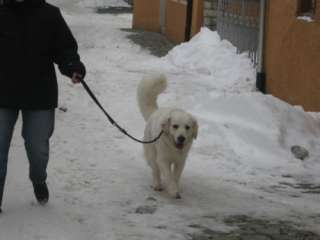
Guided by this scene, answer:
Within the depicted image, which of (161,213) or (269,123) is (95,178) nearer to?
(161,213)

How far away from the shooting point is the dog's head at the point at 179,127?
241 inches

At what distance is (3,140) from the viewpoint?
16.8 feet

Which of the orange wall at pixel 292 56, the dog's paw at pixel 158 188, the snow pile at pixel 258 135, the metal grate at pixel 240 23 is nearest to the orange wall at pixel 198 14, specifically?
the metal grate at pixel 240 23

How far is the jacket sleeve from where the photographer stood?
5152 mm

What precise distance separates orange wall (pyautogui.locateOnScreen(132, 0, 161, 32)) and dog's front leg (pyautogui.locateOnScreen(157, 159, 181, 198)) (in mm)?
15245

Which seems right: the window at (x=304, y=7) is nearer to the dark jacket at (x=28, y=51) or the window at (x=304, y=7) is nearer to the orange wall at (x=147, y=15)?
the dark jacket at (x=28, y=51)

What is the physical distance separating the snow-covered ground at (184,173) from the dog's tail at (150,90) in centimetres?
67

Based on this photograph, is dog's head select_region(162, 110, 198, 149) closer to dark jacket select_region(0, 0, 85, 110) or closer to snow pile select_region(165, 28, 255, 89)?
dark jacket select_region(0, 0, 85, 110)

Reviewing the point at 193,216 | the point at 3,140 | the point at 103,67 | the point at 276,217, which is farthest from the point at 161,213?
the point at 103,67

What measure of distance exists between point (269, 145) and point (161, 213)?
2.78 meters

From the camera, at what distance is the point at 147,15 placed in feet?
70.4

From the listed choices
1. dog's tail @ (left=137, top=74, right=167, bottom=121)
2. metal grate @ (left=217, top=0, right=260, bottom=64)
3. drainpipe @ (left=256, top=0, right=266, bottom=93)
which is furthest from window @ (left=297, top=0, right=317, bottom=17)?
dog's tail @ (left=137, top=74, right=167, bottom=121)

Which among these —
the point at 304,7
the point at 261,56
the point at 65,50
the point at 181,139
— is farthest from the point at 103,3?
the point at 65,50

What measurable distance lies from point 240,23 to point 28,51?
9022 mm
